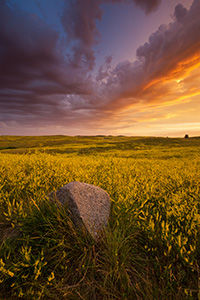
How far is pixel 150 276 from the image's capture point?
7.31ft

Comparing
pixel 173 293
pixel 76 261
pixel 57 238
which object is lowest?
pixel 173 293

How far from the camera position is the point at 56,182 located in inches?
192

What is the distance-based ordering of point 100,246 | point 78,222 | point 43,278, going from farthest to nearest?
point 78,222, point 100,246, point 43,278

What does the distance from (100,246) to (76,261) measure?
45 centimetres

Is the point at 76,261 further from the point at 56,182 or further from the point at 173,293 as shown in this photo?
the point at 56,182

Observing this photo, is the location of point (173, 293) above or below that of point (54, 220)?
below

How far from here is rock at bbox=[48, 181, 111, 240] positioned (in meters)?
2.78

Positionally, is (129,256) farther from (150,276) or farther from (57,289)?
(57,289)

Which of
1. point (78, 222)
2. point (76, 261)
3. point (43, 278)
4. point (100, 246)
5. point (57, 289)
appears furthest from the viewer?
point (78, 222)

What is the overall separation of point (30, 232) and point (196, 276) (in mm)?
2907

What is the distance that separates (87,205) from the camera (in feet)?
9.99

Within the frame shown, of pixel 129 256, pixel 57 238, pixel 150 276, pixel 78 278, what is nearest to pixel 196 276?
pixel 150 276

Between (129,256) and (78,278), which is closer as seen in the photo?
(78,278)

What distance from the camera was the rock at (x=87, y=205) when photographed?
109 inches
